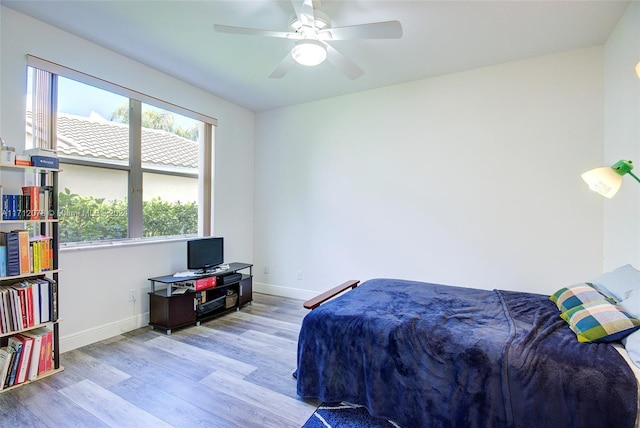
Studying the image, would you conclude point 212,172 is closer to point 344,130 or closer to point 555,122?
point 344,130

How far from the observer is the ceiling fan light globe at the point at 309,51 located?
2.14 meters

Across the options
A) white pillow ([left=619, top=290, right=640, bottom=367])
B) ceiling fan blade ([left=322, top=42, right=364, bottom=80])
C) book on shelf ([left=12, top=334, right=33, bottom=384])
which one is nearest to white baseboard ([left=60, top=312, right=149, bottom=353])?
book on shelf ([left=12, top=334, right=33, bottom=384])

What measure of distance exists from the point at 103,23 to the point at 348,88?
8.42 ft

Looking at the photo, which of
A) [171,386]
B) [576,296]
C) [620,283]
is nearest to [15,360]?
[171,386]

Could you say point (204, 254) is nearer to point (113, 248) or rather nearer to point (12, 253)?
point (113, 248)

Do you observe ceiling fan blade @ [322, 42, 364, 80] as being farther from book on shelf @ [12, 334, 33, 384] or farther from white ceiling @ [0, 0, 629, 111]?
book on shelf @ [12, 334, 33, 384]

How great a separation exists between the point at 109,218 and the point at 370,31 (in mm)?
3072

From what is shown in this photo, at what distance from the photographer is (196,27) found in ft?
8.46

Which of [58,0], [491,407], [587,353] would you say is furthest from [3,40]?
[587,353]

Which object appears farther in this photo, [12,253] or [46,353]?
[46,353]

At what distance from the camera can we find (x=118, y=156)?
3.17m

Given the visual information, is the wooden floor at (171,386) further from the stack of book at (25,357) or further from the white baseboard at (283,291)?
the white baseboard at (283,291)

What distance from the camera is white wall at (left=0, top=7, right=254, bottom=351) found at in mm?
2402

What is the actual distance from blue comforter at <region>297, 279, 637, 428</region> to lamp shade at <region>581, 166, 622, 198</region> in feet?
2.66
